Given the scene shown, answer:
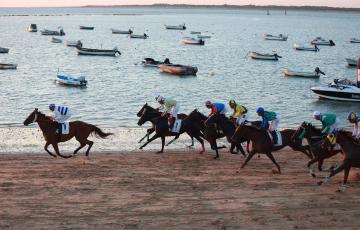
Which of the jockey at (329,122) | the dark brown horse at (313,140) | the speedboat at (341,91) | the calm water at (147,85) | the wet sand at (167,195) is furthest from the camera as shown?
the speedboat at (341,91)

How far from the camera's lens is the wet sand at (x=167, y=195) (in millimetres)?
13547

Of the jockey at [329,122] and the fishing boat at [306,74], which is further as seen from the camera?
the fishing boat at [306,74]

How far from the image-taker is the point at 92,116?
36719 mm

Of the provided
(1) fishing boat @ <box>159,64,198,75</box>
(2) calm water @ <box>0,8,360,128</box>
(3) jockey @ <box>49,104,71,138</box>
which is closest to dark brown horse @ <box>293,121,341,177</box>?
(3) jockey @ <box>49,104,71,138</box>

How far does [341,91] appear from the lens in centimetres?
4391

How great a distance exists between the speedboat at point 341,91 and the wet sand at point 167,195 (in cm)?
2473

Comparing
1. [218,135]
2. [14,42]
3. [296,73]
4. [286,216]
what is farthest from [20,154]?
[14,42]

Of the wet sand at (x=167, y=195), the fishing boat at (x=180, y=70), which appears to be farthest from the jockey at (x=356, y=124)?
the fishing boat at (x=180, y=70)

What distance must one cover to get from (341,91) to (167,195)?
3112 cm

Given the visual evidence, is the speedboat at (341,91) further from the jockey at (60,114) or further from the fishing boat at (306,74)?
the jockey at (60,114)

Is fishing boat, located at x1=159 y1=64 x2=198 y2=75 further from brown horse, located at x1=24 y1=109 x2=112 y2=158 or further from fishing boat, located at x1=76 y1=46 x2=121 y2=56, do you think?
brown horse, located at x1=24 y1=109 x2=112 y2=158

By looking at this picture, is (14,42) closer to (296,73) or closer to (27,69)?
(27,69)

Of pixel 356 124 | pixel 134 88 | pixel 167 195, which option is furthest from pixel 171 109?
pixel 134 88

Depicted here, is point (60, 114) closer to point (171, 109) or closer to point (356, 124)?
point (171, 109)
